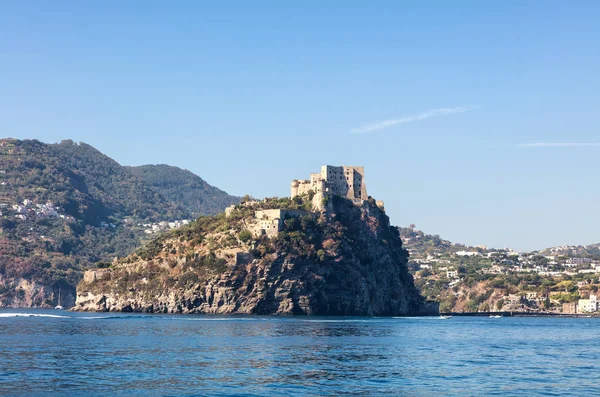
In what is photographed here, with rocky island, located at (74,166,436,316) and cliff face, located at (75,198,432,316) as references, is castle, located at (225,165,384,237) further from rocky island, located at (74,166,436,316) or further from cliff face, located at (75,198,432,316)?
cliff face, located at (75,198,432,316)

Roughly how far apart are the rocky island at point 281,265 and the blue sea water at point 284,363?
161 feet

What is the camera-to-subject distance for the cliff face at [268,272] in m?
148

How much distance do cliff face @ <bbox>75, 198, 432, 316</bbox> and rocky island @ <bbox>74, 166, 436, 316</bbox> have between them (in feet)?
0.57

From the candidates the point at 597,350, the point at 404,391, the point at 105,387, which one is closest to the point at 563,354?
the point at 597,350

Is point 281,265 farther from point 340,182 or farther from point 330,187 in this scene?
point 340,182

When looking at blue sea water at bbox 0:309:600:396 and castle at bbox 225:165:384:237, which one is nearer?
blue sea water at bbox 0:309:600:396

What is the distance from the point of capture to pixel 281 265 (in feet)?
490

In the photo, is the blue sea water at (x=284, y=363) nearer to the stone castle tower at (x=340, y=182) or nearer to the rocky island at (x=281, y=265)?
the rocky island at (x=281, y=265)

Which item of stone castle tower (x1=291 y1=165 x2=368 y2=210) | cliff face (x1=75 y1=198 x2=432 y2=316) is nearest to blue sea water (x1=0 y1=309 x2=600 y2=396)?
cliff face (x1=75 y1=198 x2=432 y2=316)

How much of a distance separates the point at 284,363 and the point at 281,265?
86120mm

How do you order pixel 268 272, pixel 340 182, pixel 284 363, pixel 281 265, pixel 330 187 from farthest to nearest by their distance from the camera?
pixel 340 182 → pixel 330 187 → pixel 281 265 → pixel 268 272 → pixel 284 363

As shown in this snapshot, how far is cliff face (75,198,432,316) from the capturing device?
14850cm

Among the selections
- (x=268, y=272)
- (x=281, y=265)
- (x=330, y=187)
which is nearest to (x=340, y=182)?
(x=330, y=187)

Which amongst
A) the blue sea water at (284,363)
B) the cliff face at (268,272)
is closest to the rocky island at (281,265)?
the cliff face at (268,272)
